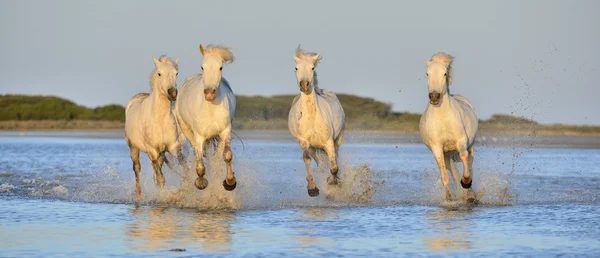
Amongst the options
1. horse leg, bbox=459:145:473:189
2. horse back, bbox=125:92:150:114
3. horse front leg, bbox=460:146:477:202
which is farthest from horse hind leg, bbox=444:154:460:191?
horse back, bbox=125:92:150:114

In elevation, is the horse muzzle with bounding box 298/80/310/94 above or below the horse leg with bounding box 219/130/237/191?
above

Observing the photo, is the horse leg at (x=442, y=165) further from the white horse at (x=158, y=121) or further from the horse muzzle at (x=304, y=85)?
the white horse at (x=158, y=121)

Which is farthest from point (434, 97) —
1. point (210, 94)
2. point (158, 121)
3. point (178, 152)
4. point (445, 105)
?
point (158, 121)

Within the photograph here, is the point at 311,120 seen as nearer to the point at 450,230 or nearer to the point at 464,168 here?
the point at 464,168

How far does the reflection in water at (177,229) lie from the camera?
1059cm

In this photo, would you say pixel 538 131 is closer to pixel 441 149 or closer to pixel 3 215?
pixel 441 149

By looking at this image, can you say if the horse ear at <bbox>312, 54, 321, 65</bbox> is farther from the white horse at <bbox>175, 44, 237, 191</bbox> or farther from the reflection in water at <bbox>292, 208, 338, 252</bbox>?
the reflection in water at <bbox>292, 208, 338, 252</bbox>

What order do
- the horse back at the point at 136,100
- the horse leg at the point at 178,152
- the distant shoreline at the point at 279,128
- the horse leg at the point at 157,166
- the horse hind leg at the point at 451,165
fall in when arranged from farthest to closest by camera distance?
the distant shoreline at the point at 279,128 < the horse back at the point at 136,100 < the horse hind leg at the point at 451,165 < the horse leg at the point at 157,166 < the horse leg at the point at 178,152

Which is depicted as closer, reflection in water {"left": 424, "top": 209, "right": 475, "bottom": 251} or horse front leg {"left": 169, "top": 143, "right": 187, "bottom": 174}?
reflection in water {"left": 424, "top": 209, "right": 475, "bottom": 251}

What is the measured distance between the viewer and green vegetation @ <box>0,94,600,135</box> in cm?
5822

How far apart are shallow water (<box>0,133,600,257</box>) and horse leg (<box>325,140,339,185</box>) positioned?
36 centimetres

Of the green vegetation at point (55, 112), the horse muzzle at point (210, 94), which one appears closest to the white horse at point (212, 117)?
the horse muzzle at point (210, 94)

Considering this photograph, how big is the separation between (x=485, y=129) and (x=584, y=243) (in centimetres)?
4824

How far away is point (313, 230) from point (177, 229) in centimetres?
159
